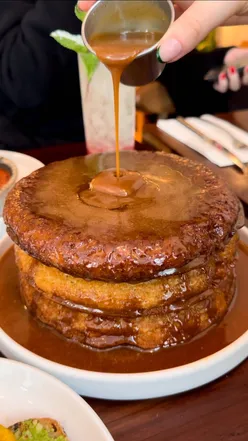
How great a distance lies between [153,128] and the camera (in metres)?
Result: 2.27

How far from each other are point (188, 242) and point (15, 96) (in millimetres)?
1924

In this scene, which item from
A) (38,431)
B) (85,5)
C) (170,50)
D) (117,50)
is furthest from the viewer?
(85,5)

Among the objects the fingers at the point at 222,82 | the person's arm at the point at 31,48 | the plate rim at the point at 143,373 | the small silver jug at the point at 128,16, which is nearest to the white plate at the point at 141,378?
the plate rim at the point at 143,373

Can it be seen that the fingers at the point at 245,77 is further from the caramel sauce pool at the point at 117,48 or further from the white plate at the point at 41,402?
the white plate at the point at 41,402

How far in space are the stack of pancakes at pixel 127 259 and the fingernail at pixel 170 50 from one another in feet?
1.04

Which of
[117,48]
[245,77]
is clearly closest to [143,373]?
[117,48]

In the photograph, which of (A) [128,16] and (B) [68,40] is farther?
(B) [68,40]

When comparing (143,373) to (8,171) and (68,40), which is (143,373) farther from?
(68,40)

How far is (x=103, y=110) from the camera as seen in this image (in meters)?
1.87

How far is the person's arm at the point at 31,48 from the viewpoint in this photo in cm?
240

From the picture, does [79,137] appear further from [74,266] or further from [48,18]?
[74,266]

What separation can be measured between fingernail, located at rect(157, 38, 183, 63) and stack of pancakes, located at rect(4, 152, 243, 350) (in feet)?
1.04

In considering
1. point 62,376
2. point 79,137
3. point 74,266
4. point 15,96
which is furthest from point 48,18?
point 62,376

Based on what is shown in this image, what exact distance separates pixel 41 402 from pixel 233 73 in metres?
2.58
